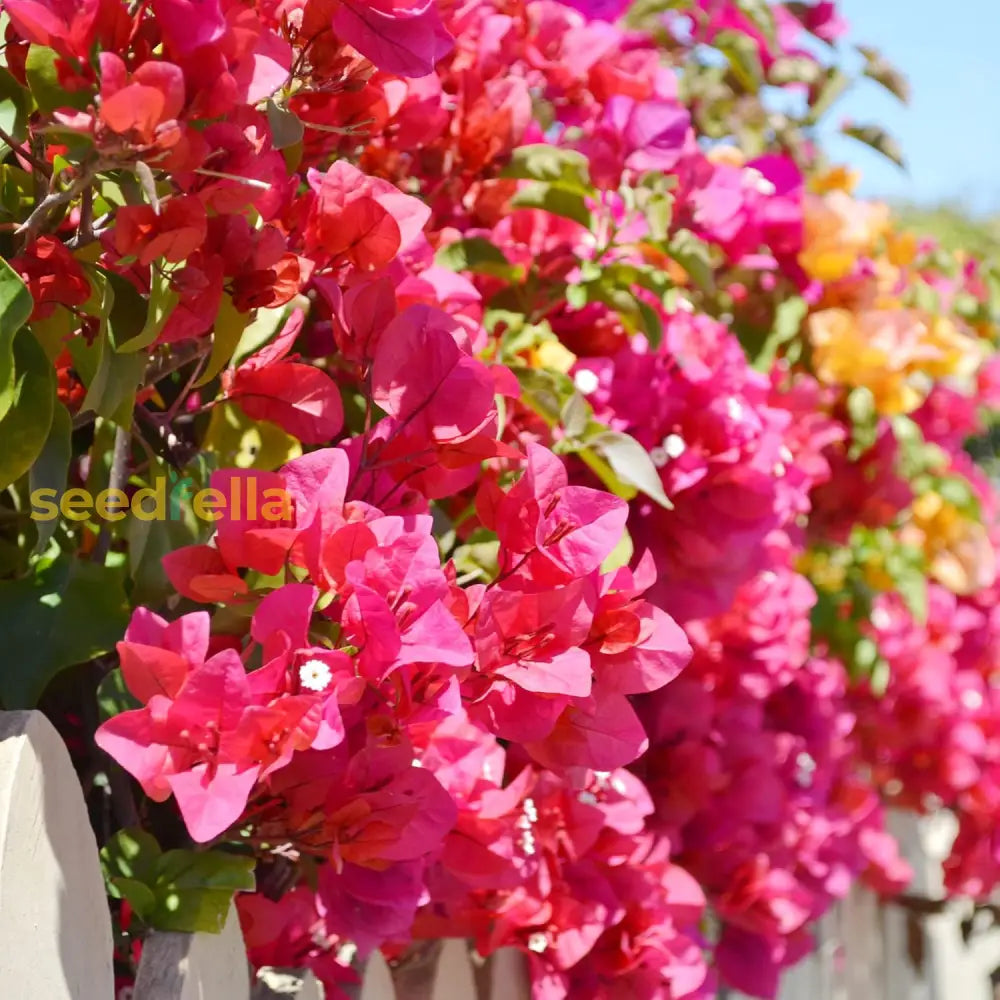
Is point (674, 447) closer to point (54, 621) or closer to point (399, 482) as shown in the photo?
point (399, 482)

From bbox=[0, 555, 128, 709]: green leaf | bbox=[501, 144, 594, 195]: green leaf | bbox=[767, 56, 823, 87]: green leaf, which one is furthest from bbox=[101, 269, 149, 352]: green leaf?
bbox=[767, 56, 823, 87]: green leaf

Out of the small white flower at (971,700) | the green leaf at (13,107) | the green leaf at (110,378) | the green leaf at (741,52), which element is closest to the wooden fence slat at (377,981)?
the green leaf at (110,378)

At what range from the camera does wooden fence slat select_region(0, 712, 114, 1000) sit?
0.47 metres

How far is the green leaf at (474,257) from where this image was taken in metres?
0.80

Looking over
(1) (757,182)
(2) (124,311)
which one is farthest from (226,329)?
(1) (757,182)

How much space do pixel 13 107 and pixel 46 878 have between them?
297mm

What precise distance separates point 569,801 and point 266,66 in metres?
0.45

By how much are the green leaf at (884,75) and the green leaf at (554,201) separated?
2.16ft

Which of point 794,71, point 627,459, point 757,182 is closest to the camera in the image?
point 627,459

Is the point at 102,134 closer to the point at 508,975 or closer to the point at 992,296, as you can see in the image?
the point at 508,975

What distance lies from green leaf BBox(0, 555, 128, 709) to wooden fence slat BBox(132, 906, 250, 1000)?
121 mm

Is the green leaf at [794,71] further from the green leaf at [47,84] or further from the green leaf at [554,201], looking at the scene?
the green leaf at [47,84]

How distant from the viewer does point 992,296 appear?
1.94 metres

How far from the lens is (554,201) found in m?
0.86
